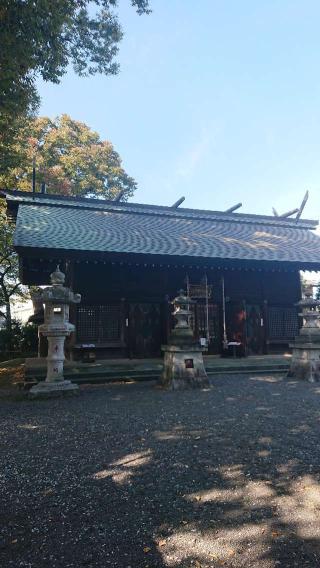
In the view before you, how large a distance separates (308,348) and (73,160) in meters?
21.1

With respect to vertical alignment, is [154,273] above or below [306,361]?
above

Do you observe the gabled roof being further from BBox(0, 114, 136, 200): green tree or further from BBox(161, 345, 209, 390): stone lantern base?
BBox(0, 114, 136, 200): green tree

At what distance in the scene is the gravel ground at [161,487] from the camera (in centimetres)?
256

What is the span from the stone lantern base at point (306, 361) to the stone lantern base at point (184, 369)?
3.05 metres

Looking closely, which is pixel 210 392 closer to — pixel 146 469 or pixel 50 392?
pixel 50 392

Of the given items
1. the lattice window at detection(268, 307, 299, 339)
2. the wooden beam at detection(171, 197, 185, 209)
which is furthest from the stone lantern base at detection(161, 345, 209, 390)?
the wooden beam at detection(171, 197, 185, 209)

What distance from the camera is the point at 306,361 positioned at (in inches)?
393

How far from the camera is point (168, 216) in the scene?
700 inches

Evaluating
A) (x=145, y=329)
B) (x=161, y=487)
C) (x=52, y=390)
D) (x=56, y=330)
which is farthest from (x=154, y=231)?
(x=161, y=487)

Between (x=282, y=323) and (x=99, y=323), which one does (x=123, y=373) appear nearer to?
(x=99, y=323)

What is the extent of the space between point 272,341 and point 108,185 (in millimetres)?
18306

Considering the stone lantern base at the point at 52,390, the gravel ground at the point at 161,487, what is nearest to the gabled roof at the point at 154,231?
the stone lantern base at the point at 52,390

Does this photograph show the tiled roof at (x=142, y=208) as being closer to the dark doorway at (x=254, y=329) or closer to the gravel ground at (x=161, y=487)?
the dark doorway at (x=254, y=329)

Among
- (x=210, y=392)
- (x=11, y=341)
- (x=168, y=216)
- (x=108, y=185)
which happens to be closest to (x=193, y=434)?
(x=210, y=392)
